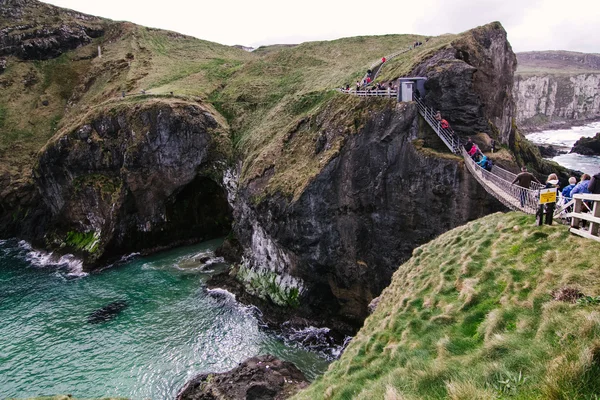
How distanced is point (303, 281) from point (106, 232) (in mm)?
Answer: 29930

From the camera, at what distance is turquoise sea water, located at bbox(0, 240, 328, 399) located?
25.5 meters

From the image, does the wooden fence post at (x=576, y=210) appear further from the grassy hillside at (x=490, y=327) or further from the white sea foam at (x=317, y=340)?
the white sea foam at (x=317, y=340)

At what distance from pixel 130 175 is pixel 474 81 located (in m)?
41.9

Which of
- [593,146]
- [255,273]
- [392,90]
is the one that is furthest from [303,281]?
[593,146]

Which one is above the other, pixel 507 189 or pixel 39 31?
pixel 39 31

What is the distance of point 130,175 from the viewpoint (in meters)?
48.3

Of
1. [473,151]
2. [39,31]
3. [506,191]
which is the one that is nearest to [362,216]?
[473,151]

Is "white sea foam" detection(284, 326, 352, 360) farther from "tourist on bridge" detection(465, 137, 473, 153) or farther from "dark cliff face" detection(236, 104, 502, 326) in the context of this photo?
"tourist on bridge" detection(465, 137, 473, 153)

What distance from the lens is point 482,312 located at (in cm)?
1016

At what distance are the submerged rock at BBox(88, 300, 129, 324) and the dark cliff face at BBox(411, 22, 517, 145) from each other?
33535 mm

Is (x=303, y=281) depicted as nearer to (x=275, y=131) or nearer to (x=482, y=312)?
(x=275, y=131)

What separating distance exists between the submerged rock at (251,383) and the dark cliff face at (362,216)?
27.9 feet

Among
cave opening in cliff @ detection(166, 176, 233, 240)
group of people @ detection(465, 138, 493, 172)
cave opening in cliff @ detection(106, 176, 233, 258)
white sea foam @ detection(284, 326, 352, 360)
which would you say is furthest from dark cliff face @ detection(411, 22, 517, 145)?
cave opening in cliff @ detection(166, 176, 233, 240)

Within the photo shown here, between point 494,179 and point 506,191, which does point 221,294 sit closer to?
point 494,179
